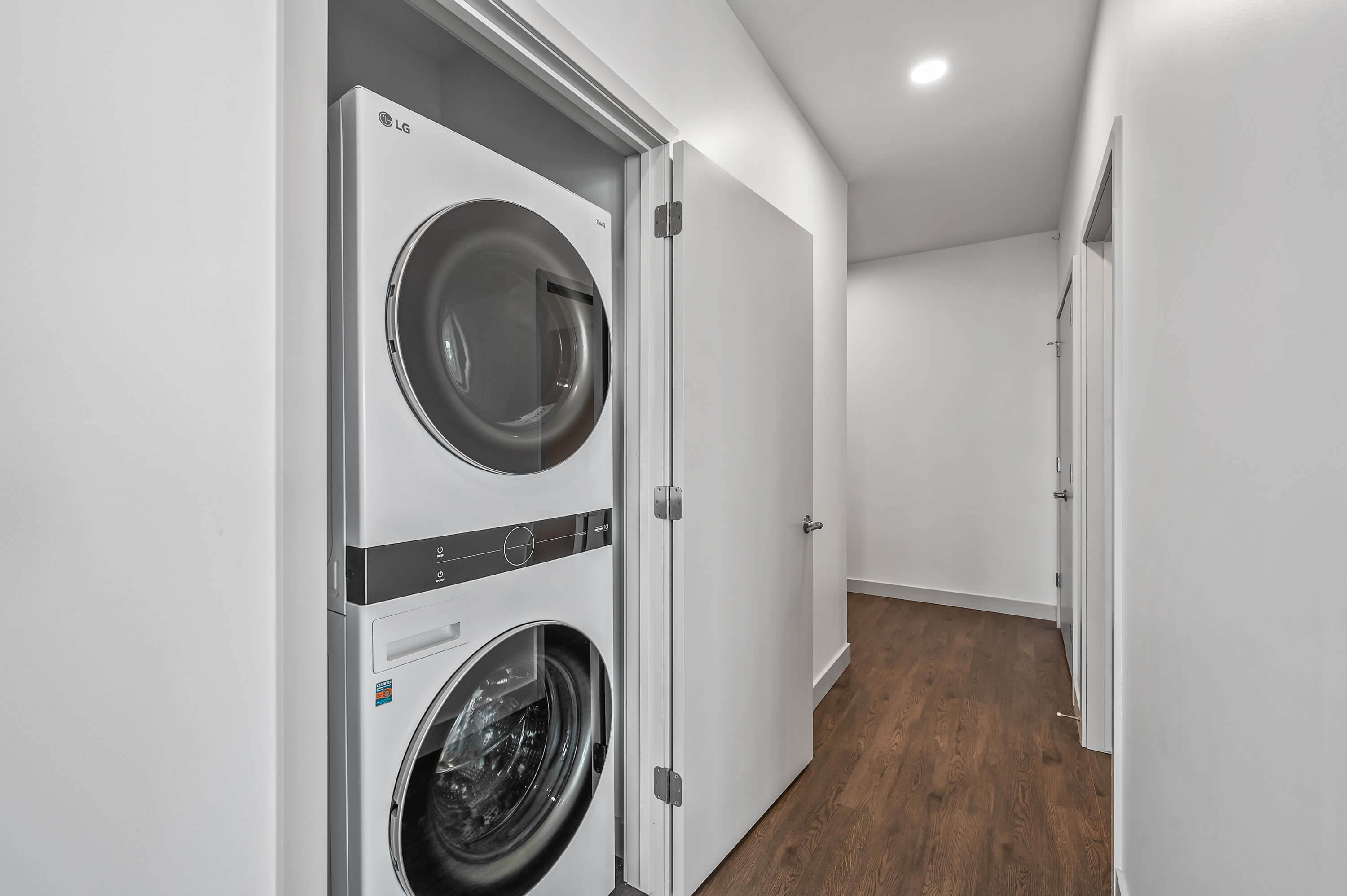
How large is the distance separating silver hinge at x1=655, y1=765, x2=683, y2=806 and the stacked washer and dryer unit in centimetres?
17

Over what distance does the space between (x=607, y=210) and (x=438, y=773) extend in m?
1.48

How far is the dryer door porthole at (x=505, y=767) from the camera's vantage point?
3.39ft

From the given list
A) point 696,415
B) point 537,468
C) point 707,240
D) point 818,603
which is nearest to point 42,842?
point 537,468

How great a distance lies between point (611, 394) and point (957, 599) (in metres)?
3.85

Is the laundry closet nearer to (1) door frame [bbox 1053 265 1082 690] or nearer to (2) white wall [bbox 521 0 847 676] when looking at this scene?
(2) white wall [bbox 521 0 847 676]

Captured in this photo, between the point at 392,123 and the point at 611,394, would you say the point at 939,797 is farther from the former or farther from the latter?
Answer: the point at 392,123

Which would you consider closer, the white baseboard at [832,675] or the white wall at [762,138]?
the white wall at [762,138]

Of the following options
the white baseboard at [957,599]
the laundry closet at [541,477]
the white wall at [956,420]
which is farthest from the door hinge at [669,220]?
the white wall at [956,420]

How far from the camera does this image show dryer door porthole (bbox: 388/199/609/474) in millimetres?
1018

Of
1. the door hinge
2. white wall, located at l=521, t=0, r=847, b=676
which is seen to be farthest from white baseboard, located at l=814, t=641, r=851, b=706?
the door hinge

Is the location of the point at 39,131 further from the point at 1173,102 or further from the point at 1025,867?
the point at 1025,867

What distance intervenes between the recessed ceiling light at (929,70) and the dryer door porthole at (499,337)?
1.75m

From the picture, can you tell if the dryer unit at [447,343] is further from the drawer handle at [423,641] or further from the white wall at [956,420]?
the white wall at [956,420]

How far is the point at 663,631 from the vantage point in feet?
5.27
